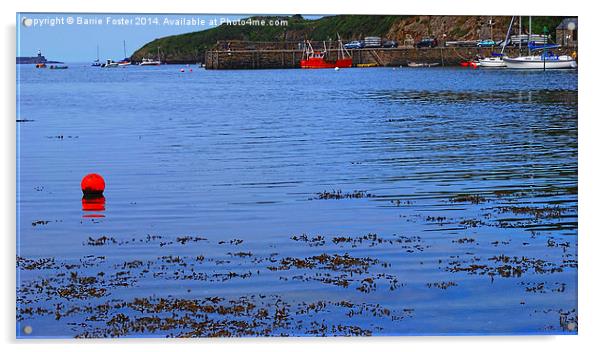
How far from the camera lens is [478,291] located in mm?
17469

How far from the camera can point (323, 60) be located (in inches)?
845

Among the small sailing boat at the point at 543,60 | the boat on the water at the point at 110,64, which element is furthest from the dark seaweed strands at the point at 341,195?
the boat on the water at the point at 110,64

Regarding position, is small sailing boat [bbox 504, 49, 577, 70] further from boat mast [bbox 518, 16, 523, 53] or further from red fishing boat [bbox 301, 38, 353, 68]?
red fishing boat [bbox 301, 38, 353, 68]

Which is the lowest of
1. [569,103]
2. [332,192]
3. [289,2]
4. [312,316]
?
[312,316]

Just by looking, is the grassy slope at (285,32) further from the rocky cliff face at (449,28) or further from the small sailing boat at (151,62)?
the rocky cliff face at (449,28)

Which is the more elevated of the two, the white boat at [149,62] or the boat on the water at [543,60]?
the boat on the water at [543,60]

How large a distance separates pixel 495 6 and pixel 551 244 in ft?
12.0

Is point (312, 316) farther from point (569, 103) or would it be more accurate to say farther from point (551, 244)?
point (569, 103)

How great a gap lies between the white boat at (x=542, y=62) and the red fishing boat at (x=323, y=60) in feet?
10.2

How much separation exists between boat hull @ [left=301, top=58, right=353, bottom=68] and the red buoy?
3.94m

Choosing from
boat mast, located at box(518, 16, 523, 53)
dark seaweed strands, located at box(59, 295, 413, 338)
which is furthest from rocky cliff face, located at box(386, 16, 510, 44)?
dark seaweed strands, located at box(59, 295, 413, 338)

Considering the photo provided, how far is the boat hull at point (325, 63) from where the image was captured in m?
21.2

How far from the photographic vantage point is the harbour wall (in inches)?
804
